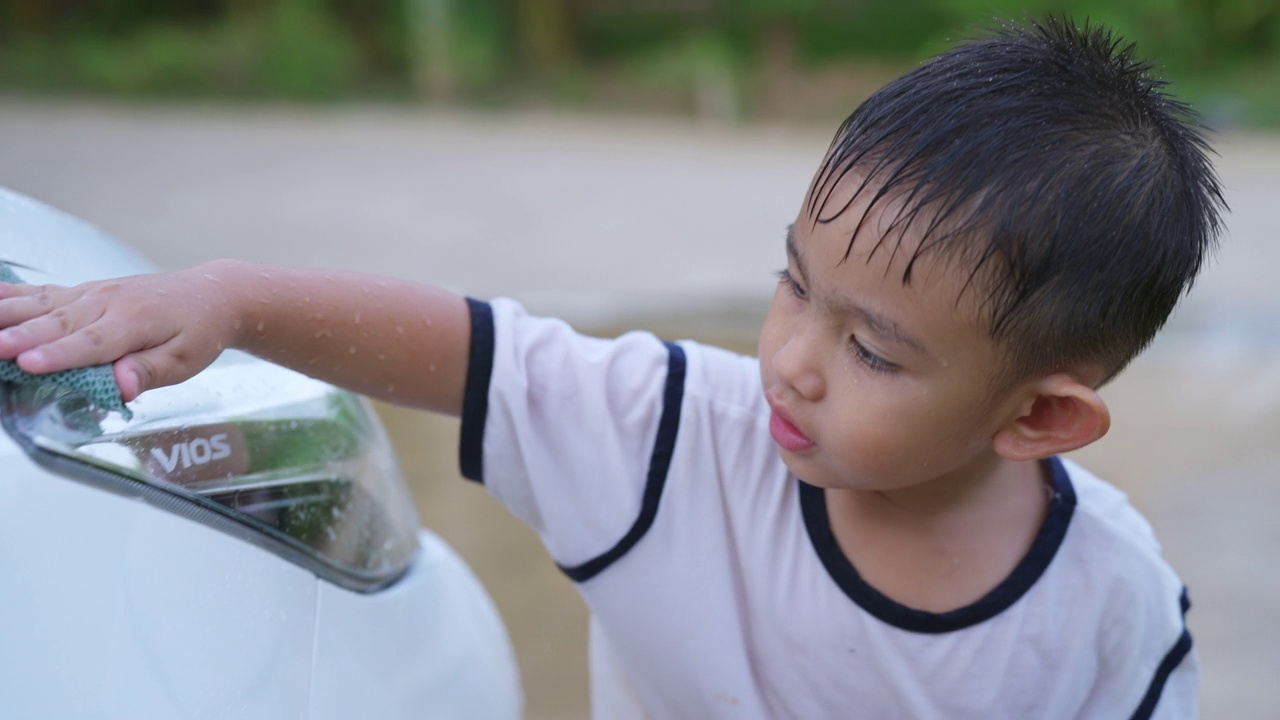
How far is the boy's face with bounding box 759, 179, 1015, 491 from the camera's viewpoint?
1225 mm

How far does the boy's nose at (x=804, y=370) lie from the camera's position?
126 cm

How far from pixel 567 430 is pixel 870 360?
33 cm

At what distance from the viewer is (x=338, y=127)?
1162 centimetres

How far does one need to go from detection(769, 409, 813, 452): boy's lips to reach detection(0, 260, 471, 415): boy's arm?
327 millimetres

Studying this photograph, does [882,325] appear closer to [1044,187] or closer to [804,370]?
[804,370]

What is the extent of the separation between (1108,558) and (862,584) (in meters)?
0.27

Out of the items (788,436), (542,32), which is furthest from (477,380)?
(542,32)

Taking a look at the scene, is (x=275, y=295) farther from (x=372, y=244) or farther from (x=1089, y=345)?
(x=372, y=244)

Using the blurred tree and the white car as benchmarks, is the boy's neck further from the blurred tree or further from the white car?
the blurred tree

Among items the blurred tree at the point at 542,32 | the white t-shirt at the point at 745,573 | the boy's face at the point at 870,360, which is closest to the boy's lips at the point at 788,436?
the boy's face at the point at 870,360

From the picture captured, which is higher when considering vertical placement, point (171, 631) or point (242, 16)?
point (171, 631)

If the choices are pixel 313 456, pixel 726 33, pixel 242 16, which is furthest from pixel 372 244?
pixel 242 16

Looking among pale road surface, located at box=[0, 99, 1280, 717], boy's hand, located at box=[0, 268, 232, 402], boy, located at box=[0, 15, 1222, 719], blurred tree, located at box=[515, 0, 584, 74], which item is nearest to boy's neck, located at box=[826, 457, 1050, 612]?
boy, located at box=[0, 15, 1222, 719]

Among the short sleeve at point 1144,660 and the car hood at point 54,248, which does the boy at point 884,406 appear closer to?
the short sleeve at point 1144,660
